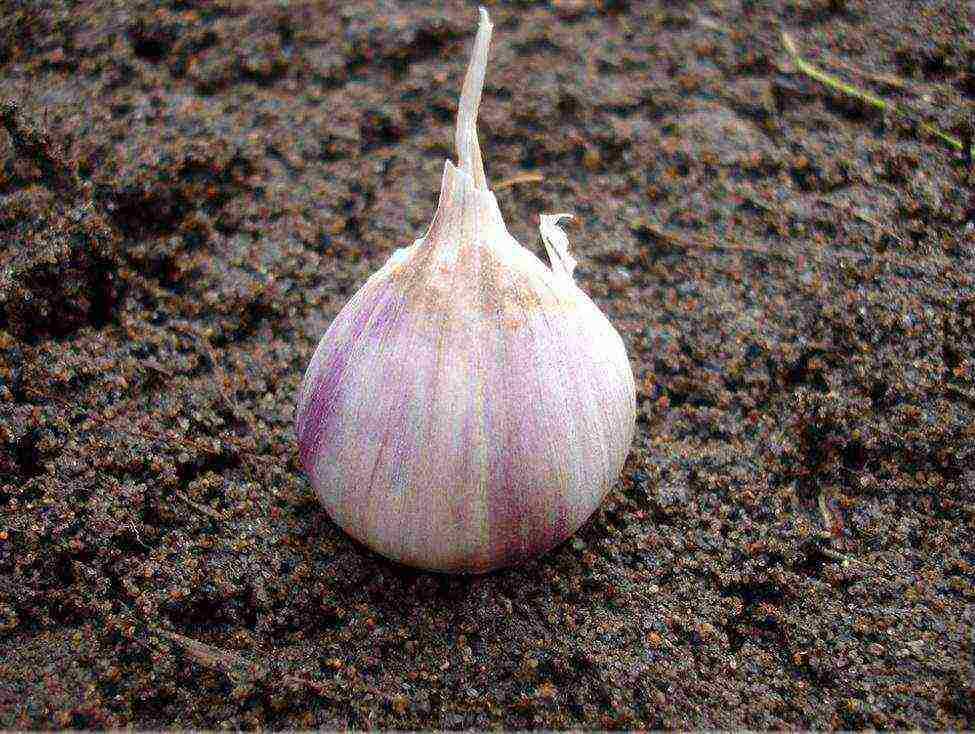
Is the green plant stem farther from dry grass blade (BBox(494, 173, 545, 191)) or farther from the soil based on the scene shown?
dry grass blade (BBox(494, 173, 545, 191))

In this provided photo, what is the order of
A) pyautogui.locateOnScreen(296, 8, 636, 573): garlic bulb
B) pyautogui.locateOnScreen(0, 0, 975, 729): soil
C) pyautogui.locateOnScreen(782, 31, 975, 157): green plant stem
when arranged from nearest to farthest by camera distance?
pyautogui.locateOnScreen(296, 8, 636, 573): garlic bulb → pyautogui.locateOnScreen(0, 0, 975, 729): soil → pyautogui.locateOnScreen(782, 31, 975, 157): green plant stem

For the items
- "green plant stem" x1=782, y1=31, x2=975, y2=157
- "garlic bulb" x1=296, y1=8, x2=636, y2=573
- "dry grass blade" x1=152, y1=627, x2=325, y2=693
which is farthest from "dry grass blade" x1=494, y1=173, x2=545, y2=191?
"dry grass blade" x1=152, y1=627, x2=325, y2=693

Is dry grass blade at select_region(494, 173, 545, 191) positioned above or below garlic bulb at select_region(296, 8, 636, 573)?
below

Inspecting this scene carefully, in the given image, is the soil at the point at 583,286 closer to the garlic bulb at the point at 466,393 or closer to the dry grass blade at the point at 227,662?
the dry grass blade at the point at 227,662

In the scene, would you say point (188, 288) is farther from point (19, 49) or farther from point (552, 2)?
point (552, 2)

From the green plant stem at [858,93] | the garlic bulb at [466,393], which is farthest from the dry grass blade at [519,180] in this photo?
the garlic bulb at [466,393]

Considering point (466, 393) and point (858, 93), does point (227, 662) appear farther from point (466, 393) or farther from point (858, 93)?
point (858, 93)

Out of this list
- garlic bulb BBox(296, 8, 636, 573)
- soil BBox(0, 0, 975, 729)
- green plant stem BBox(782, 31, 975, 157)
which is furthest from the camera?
green plant stem BBox(782, 31, 975, 157)

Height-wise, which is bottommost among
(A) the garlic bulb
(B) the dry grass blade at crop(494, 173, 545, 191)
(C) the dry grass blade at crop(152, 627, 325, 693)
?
(C) the dry grass blade at crop(152, 627, 325, 693)
